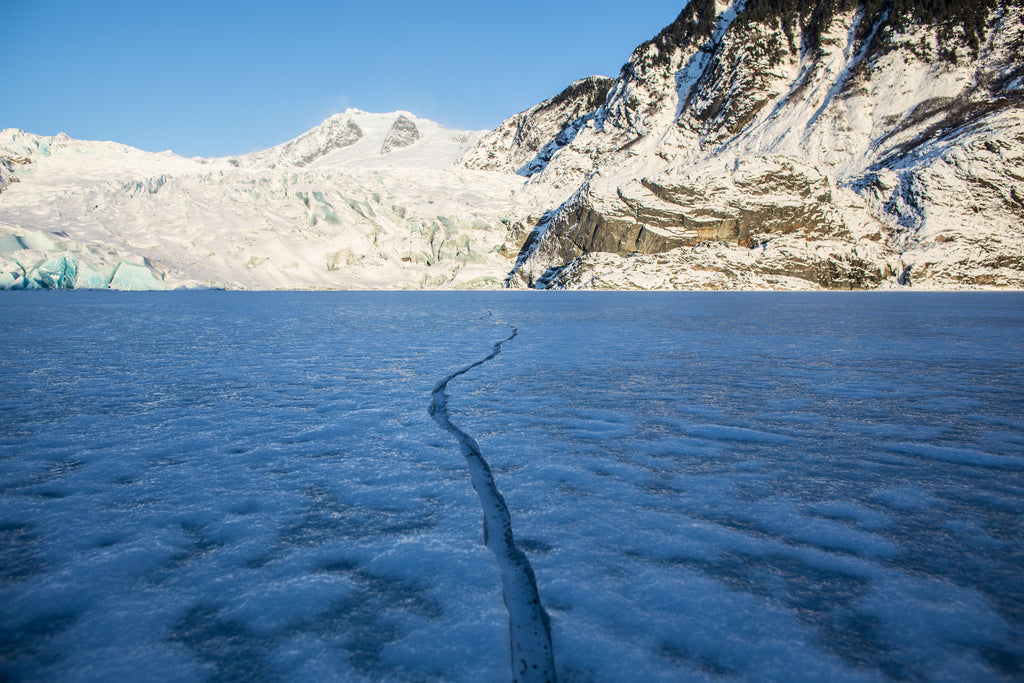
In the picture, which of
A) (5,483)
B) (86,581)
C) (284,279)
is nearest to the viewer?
(86,581)

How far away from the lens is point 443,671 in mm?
1252

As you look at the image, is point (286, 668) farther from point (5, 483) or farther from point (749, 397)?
point (749, 397)

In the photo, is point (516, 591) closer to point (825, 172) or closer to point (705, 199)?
point (705, 199)

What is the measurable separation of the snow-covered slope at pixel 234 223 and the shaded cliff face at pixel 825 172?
30.0ft

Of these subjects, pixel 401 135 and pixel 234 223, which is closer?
pixel 234 223

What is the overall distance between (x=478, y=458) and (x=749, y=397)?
9.21ft

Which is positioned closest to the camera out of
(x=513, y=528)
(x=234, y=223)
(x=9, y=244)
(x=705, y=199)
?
(x=513, y=528)

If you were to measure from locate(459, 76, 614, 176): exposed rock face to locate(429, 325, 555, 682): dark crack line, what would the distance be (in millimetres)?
86643

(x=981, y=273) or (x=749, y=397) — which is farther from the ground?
(x=981, y=273)

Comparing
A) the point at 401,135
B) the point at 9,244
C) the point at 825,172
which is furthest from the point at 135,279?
the point at 401,135

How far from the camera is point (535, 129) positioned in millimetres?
88500

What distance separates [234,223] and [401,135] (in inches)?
4119

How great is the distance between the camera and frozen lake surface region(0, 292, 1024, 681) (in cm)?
133

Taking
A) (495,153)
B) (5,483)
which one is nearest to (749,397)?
(5,483)
